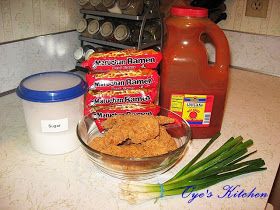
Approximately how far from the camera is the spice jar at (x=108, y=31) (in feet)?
3.63

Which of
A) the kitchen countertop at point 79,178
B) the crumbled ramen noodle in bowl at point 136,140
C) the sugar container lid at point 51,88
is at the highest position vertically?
the sugar container lid at point 51,88

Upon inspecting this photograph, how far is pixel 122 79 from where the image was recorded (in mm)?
703

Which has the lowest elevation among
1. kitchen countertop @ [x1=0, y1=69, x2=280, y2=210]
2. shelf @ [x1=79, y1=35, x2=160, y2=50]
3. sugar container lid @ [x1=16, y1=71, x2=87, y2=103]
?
kitchen countertop @ [x1=0, y1=69, x2=280, y2=210]

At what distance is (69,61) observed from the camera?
1.22 meters

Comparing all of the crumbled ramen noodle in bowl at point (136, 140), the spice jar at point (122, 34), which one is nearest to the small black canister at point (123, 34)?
the spice jar at point (122, 34)

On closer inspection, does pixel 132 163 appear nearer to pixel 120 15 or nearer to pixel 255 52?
pixel 120 15

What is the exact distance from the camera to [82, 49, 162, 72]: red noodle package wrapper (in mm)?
695

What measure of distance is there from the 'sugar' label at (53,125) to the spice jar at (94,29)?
23.0 inches

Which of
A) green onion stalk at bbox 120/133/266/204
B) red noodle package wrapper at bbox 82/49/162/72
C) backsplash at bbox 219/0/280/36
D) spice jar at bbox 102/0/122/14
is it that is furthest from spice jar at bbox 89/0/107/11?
green onion stalk at bbox 120/133/266/204

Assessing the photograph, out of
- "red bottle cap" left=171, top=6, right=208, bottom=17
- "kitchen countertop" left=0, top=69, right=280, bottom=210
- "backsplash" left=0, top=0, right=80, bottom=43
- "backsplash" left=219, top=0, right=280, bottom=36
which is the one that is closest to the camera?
"kitchen countertop" left=0, top=69, right=280, bottom=210

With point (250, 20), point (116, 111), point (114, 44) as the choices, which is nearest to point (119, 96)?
point (116, 111)

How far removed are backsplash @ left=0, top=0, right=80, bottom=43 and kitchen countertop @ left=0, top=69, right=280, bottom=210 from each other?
294 millimetres

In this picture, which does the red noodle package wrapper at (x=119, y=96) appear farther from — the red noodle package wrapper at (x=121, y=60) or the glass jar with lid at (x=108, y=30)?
the glass jar with lid at (x=108, y=30)

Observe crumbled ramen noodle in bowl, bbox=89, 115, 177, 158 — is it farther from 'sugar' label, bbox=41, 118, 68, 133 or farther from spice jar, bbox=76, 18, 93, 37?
spice jar, bbox=76, 18, 93, 37
